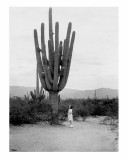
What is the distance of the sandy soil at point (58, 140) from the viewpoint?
363 inches

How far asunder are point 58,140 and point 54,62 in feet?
17.6

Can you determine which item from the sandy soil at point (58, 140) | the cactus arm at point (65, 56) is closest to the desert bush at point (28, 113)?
the sandy soil at point (58, 140)

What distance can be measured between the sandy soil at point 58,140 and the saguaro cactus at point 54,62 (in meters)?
2.41

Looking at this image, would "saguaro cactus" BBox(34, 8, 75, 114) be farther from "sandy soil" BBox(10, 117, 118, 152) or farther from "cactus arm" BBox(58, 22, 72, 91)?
"sandy soil" BBox(10, 117, 118, 152)

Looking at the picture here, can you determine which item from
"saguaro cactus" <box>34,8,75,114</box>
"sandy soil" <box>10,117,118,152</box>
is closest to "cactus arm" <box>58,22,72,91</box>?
"saguaro cactus" <box>34,8,75,114</box>

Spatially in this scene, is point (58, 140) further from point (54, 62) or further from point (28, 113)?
point (54, 62)

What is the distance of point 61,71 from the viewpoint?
A: 49.3 ft

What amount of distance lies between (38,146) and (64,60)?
639 cm

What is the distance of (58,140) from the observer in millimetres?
10406

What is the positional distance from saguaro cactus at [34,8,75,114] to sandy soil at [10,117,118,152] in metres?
2.41

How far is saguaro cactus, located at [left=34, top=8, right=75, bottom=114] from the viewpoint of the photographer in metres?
14.7

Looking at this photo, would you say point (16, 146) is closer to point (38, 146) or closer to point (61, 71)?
point (38, 146)
